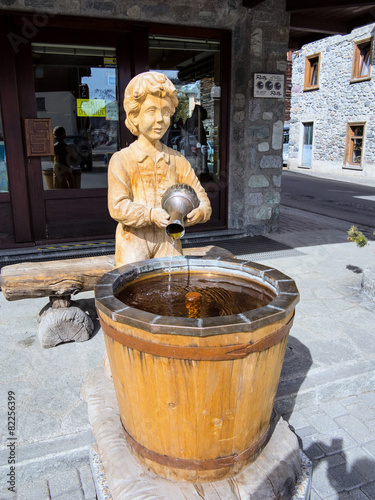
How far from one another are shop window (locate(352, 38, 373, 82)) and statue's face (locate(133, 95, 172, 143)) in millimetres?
16790

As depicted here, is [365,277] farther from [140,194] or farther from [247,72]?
[247,72]

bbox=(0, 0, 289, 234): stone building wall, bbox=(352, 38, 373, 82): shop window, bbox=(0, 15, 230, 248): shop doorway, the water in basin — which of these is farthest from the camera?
bbox=(352, 38, 373, 82): shop window

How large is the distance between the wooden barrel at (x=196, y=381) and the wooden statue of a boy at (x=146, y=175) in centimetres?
61

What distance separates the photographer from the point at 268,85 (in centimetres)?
612

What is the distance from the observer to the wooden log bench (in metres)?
3.17

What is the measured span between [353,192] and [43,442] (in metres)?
12.5

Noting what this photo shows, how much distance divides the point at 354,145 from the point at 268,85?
13.1 metres

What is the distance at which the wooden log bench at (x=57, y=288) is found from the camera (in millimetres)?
3168

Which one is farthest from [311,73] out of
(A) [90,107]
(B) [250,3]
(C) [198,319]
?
(C) [198,319]

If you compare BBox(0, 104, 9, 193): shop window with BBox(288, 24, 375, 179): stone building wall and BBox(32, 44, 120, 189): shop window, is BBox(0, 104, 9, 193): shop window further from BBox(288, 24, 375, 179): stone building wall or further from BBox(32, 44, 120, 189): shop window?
BBox(288, 24, 375, 179): stone building wall

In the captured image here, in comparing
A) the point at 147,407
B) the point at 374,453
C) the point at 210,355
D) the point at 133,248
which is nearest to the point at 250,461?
the point at 147,407

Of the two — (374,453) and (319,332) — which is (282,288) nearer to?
(374,453)

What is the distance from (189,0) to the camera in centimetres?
557

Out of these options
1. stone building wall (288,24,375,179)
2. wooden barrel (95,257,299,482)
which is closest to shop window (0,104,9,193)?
wooden barrel (95,257,299,482)
